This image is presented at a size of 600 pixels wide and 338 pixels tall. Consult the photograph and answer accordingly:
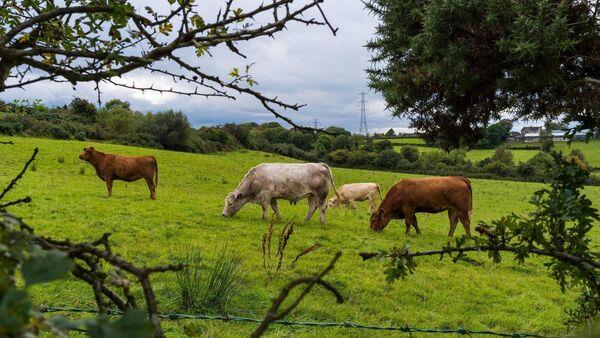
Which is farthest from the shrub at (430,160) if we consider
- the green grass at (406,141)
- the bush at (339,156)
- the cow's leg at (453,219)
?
the cow's leg at (453,219)

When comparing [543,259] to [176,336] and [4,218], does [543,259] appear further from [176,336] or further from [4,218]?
[4,218]

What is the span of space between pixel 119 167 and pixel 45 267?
56.9ft

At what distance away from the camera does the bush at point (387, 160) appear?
189 feet

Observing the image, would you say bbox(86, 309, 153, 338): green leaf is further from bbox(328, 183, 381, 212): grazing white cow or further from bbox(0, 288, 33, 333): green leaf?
bbox(328, 183, 381, 212): grazing white cow

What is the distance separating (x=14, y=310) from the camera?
47cm

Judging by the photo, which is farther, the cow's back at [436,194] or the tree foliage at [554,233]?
the cow's back at [436,194]

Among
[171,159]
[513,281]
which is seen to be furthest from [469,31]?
[171,159]

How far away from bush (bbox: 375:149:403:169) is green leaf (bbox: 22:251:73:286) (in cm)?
5788

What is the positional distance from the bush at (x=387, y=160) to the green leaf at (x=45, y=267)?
190 feet

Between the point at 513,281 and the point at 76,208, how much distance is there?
10874 mm

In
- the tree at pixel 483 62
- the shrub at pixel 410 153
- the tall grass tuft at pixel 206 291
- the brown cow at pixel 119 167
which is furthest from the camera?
the shrub at pixel 410 153

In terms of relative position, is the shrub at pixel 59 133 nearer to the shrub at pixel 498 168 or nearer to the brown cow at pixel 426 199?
the brown cow at pixel 426 199

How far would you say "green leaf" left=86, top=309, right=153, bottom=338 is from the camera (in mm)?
502

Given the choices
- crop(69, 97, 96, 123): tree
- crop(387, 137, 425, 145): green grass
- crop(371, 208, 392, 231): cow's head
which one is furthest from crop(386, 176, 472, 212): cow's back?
crop(387, 137, 425, 145): green grass
